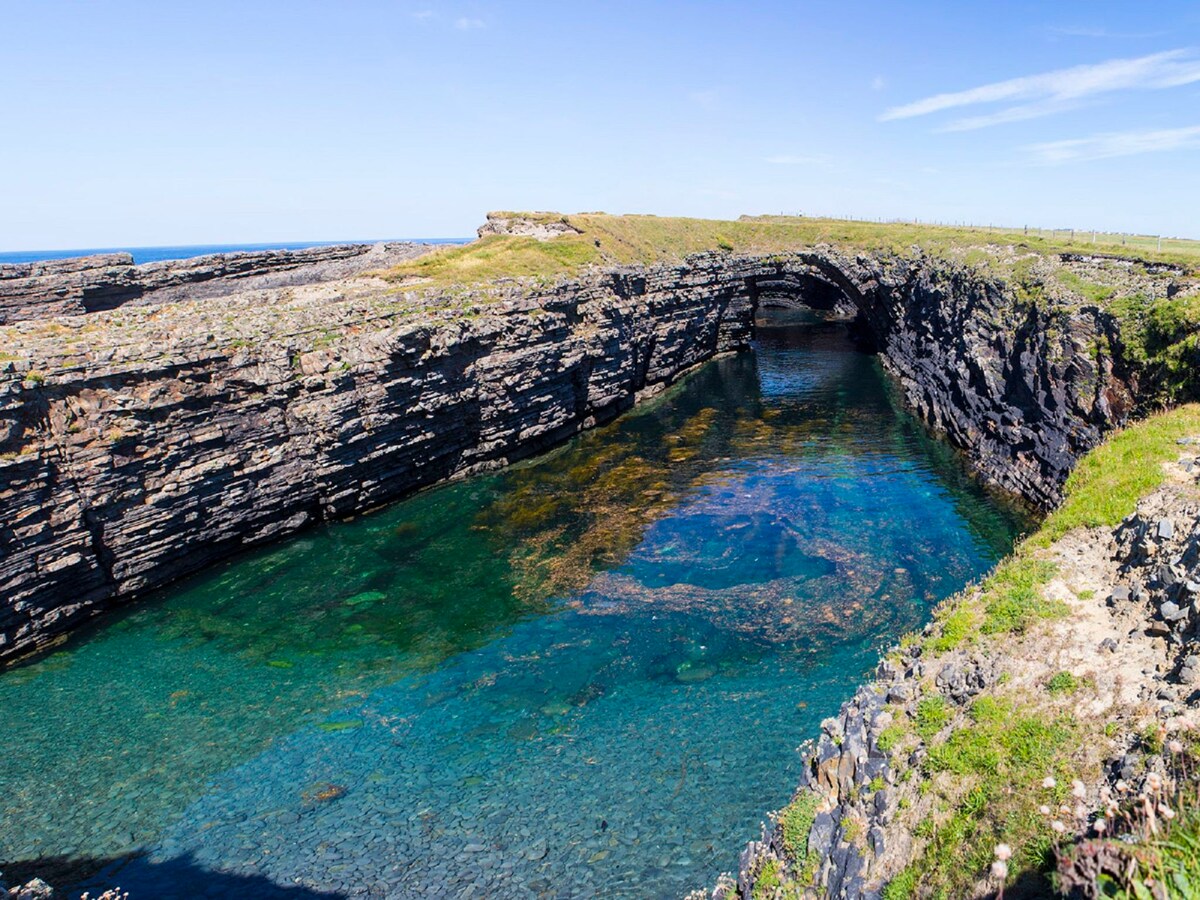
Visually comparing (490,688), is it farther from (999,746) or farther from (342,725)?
(999,746)

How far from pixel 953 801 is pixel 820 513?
29.9 meters

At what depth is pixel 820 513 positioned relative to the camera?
136 ft

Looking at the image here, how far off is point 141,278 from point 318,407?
46.5 meters

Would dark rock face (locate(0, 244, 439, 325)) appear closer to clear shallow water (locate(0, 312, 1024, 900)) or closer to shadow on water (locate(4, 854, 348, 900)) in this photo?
clear shallow water (locate(0, 312, 1024, 900))

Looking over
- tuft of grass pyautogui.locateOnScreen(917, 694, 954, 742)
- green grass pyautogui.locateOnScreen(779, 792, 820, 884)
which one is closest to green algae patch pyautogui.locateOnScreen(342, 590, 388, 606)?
green grass pyautogui.locateOnScreen(779, 792, 820, 884)

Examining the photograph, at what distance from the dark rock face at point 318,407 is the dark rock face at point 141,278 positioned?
→ 28.4 metres

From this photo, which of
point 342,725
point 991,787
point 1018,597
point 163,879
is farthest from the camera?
point 342,725

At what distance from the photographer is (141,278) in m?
71.9

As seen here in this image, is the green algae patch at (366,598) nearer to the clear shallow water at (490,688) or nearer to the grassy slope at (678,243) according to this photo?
the clear shallow water at (490,688)

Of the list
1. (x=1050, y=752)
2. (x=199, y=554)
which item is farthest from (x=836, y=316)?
(x=1050, y=752)

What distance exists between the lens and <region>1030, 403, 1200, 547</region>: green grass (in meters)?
19.4

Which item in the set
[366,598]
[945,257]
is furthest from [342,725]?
[945,257]

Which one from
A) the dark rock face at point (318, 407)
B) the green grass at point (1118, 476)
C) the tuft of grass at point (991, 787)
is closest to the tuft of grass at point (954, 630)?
the tuft of grass at point (991, 787)

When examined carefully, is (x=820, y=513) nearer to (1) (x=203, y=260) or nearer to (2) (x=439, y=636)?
(2) (x=439, y=636)
